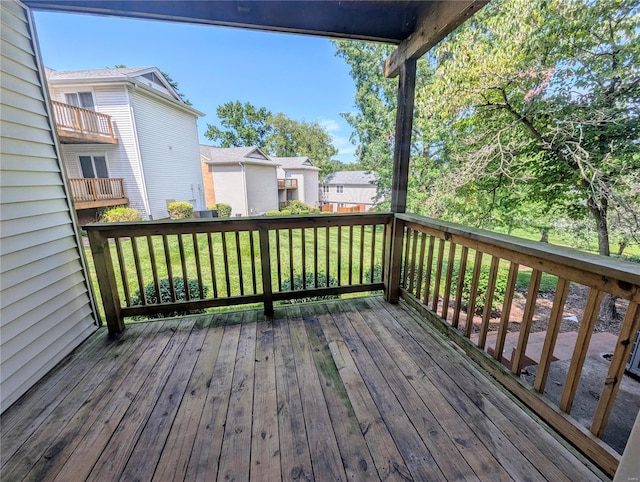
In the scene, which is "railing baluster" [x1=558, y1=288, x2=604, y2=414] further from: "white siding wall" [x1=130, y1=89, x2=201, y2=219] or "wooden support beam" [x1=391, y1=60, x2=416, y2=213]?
"white siding wall" [x1=130, y1=89, x2=201, y2=219]

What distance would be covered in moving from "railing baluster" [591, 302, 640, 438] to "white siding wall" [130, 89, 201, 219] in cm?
1105

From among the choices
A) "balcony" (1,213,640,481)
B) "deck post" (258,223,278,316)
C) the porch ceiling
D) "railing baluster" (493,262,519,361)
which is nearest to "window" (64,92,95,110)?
the porch ceiling

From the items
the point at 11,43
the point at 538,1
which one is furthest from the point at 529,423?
the point at 538,1

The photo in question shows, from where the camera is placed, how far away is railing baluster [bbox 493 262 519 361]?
1.46 m

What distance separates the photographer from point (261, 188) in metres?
15.0

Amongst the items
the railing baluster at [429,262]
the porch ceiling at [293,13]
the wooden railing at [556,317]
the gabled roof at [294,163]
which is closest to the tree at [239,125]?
the gabled roof at [294,163]

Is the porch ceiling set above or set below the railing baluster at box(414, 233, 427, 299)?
above

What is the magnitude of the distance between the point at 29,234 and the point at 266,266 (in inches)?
63.1

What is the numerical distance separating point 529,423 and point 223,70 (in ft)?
53.3

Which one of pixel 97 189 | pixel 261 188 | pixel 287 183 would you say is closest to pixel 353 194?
pixel 287 183

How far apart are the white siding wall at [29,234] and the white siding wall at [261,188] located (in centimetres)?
1237

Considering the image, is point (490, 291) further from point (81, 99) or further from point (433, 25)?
point (81, 99)

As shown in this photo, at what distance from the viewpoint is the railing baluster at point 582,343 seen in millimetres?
1104

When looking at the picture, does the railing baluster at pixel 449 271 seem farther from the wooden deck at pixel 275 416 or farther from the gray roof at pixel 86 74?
the gray roof at pixel 86 74
